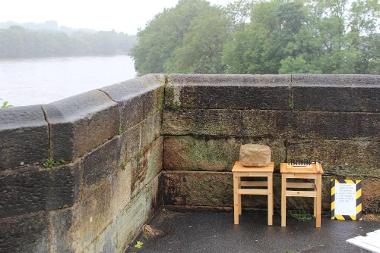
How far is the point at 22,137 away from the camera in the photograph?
8.20 ft

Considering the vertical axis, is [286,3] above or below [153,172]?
above

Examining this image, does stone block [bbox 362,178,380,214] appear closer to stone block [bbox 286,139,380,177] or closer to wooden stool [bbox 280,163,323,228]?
stone block [bbox 286,139,380,177]

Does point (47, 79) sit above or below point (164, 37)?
below

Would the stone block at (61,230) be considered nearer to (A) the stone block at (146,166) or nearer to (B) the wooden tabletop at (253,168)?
(A) the stone block at (146,166)

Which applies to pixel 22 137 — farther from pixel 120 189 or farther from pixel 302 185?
pixel 302 185

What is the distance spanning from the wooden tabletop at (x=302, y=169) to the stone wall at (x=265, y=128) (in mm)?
221

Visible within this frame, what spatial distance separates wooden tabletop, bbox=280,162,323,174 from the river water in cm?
2644

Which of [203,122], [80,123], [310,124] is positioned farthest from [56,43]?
[80,123]

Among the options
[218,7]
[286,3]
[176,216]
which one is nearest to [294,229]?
[176,216]

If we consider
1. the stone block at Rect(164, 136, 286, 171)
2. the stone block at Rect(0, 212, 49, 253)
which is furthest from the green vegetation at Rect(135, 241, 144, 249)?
the stone block at Rect(0, 212, 49, 253)

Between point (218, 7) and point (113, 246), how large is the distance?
202ft

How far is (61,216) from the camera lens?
275 centimetres

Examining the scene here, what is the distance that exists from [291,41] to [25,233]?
46.5 metres

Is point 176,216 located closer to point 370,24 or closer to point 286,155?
point 286,155
